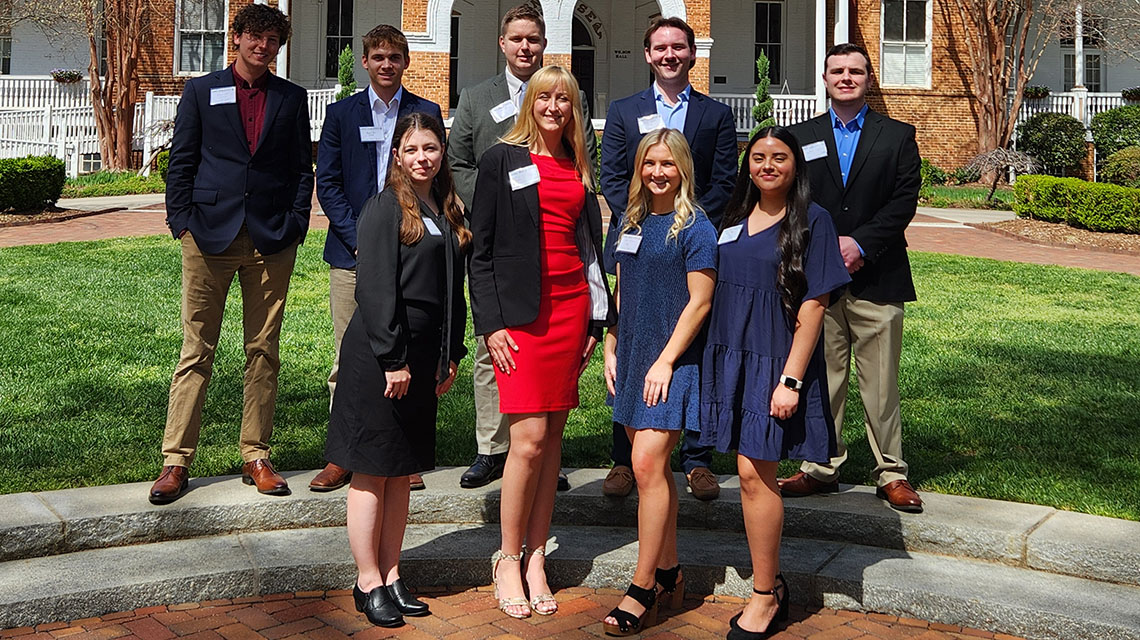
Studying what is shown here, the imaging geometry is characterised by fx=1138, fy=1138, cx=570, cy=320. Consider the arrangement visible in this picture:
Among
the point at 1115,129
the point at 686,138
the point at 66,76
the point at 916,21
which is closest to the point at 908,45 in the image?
the point at 916,21

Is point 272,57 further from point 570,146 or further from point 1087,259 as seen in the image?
point 1087,259

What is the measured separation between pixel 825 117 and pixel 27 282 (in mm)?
8542

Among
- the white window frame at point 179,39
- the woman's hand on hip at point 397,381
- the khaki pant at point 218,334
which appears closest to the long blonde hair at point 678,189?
the woman's hand on hip at point 397,381

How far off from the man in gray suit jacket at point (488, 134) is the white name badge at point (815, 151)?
1.30 metres

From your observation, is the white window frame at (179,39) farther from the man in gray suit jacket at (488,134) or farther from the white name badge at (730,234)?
the white name badge at (730,234)

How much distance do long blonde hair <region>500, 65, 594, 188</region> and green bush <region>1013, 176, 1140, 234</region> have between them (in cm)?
1399

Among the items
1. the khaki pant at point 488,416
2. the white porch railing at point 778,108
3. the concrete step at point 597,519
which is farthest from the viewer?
the white porch railing at point 778,108

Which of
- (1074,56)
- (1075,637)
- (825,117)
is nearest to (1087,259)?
(825,117)

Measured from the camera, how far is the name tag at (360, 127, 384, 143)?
5.31m

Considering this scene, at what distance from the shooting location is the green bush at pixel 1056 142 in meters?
24.0

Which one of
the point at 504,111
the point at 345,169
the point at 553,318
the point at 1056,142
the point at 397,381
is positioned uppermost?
the point at 1056,142

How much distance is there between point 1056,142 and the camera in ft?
79.5

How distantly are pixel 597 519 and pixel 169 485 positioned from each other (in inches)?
75.0

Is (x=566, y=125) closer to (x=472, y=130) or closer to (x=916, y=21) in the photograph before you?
(x=472, y=130)
